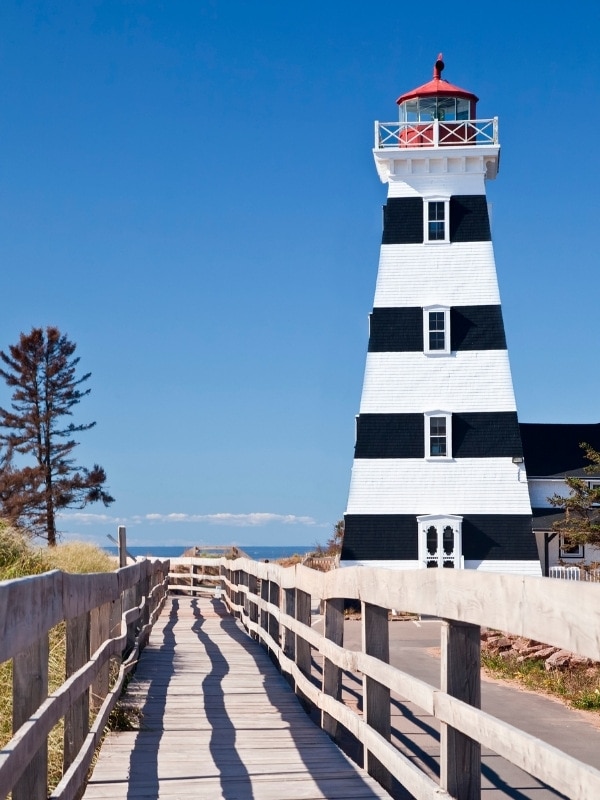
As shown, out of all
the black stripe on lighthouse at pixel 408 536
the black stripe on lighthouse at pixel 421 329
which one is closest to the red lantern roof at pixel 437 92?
the black stripe on lighthouse at pixel 421 329

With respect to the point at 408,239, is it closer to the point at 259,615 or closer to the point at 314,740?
the point at 259,615

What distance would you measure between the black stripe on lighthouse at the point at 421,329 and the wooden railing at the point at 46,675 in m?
22.9

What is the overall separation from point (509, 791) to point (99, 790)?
8.64 ft

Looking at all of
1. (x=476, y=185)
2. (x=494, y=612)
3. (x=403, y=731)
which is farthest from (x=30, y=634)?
(x=476, y=185)

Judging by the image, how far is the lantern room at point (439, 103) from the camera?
102 feet

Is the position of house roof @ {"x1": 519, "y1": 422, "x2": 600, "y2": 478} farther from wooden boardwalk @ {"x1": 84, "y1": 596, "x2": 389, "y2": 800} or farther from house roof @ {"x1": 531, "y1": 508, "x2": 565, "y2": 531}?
wooden boardwalk @ {"x1": 84, "y1": 596, "x2": 389, "y2": 800}

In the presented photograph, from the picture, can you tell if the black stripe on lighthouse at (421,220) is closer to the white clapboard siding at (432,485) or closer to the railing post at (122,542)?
the white clapboard siding at (432,485)

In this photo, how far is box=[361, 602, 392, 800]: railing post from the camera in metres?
5.43

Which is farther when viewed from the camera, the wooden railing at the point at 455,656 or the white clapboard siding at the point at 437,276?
the white clapboard siding at the point at 437,276

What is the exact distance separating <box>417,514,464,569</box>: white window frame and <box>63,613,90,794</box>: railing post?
23856 millimetres

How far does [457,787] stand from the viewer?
394 cm

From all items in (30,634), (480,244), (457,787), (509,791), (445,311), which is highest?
(480,244)

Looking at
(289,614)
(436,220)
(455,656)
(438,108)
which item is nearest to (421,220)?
(436,220)

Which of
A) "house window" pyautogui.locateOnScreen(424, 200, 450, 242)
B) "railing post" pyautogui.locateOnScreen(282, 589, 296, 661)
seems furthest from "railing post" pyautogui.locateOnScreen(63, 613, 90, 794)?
"house window" pyautogui.locateOnScreen(424, 200, 450, 242)
